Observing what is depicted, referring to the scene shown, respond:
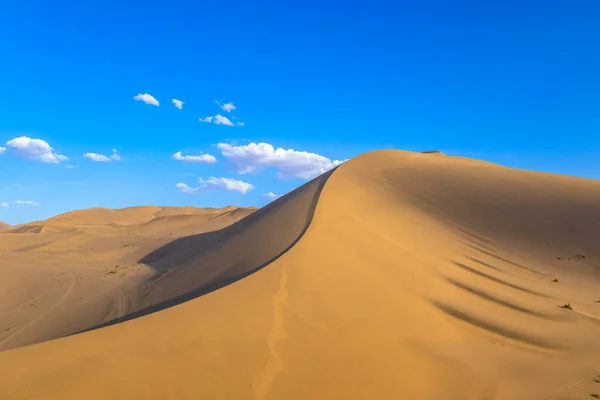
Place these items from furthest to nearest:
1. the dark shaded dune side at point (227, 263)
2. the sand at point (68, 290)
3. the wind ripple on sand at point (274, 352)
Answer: the sand at point (68, 290) → the dark shaded dune side at point (227, 263) → the wind ripple on sand at point (274, 352)

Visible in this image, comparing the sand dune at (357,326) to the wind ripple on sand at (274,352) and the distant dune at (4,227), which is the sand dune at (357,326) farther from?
the distant dune at (4,227)

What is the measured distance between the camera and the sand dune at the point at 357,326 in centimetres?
405

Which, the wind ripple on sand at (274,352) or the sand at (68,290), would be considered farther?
the sand at (68,290)

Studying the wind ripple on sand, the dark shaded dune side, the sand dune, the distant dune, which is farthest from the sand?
the distant dune

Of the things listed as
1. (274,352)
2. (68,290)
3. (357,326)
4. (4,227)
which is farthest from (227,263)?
(4,227)

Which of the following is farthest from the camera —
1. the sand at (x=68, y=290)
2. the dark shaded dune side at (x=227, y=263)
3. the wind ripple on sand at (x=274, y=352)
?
the sand at (x=68, y=290)

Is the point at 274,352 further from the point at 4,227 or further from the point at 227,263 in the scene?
the point at 4,227

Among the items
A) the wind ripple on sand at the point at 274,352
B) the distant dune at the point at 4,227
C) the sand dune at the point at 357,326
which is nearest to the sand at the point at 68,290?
the sand dune at the point at 357,326

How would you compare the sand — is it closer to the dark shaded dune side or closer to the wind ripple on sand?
the dark shaded dune side

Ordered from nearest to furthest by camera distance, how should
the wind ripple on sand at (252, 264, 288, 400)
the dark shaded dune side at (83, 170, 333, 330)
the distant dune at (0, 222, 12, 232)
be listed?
the wind ripple on sand at (252, 264, 288, 400), the dark shaded dune side at (83, 170, 333, 330), the distant dune at (0, 222, 12, 232)

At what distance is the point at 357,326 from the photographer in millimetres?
5609

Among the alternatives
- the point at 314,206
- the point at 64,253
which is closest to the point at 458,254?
the point at 314,206

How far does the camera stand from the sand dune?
405 centimetres

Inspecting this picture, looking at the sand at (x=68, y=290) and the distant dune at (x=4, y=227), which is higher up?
the distant dune at (x=4, y=227)
